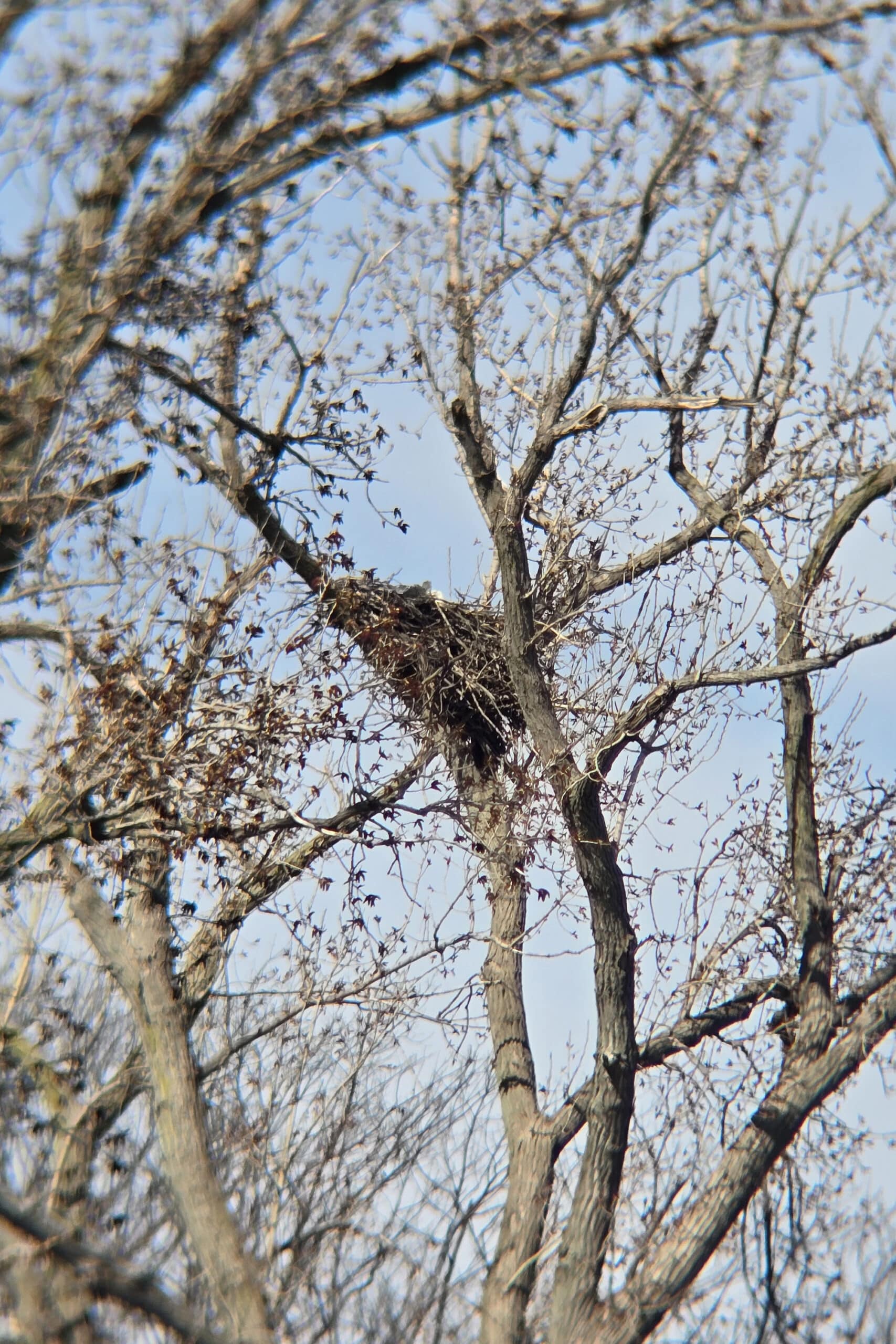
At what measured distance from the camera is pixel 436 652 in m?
7.61

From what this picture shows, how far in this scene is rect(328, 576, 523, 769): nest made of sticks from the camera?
7328mm

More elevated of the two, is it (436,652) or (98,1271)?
(436,652)

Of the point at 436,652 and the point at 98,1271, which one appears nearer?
the point at 98,1271

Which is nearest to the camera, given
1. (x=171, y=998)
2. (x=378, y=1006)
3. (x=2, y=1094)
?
(x=2, y=1094)

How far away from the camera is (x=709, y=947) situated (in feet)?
24.0

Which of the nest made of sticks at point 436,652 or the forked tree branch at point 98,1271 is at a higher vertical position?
the nest made of sticks at point 436,652

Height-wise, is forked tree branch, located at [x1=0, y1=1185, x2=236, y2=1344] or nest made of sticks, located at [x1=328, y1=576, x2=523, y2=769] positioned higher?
nest made of sticks, located at [x1=328, y1=576, x2=523, y2=769]

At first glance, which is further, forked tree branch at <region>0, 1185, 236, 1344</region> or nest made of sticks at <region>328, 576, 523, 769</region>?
nest made of sticks at <region>328, 576, 523, 769</region>

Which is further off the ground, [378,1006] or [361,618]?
[361,618]

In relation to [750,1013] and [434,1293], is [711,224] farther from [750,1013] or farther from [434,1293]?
[434,1293]

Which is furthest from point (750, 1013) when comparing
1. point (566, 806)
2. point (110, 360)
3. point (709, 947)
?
point (110, 360)

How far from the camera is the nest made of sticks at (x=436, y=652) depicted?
7.33 metres

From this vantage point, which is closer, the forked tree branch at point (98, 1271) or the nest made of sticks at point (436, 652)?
the forked tree branch at point (98, 1271)

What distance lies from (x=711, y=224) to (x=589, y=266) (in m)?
0.81
